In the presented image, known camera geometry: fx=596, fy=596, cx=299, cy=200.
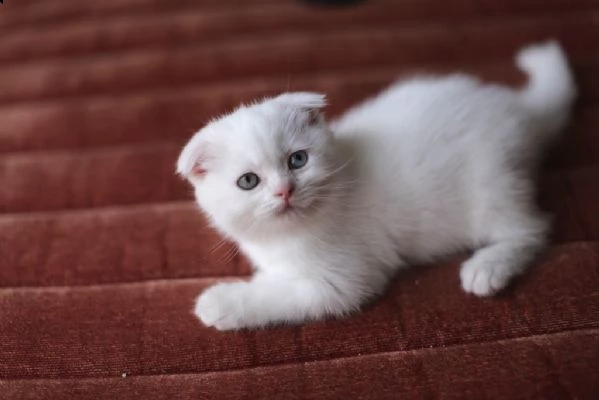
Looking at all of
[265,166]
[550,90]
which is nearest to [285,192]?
[265,166]

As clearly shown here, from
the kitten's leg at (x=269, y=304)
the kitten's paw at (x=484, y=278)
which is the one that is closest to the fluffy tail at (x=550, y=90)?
the kitten's paw at (x=484, y=278)

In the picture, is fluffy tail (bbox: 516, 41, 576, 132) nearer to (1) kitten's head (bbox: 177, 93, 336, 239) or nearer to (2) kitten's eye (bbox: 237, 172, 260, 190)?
(1) kitten's head (bbox: 177, 93, 336, 239)

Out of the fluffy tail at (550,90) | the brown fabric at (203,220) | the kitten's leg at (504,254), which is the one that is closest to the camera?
the brown fabric at (203,220)

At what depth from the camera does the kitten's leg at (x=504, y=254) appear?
1.13 meters

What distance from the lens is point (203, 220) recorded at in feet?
4.60

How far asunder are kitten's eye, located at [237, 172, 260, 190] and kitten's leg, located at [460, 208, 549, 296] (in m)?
0.45

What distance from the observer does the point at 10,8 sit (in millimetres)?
2291

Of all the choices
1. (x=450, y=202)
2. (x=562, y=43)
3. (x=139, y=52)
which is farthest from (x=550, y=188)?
(x=139, y=52)

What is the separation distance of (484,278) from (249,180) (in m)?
0.48

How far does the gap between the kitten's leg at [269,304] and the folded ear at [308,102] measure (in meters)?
0.32

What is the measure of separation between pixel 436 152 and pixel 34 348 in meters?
0.87

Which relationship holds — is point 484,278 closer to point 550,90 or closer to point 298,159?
point 298,159

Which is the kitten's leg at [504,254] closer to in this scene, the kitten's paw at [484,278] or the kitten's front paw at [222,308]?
the kitten's paw at [484,278]

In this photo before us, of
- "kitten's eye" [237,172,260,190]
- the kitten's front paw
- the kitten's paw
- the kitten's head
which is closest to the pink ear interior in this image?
the kitten's head
